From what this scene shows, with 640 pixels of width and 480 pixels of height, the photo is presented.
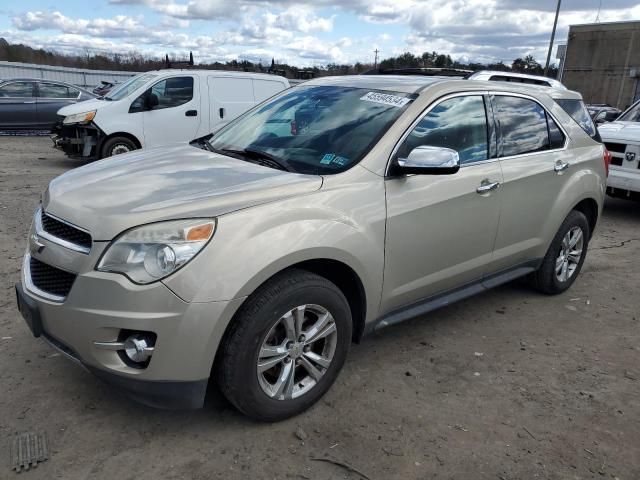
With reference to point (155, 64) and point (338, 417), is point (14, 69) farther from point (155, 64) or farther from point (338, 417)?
point (338, 417)

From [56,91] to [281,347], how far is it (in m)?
13.6

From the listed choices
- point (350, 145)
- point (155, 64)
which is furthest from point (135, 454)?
point (155, 64)

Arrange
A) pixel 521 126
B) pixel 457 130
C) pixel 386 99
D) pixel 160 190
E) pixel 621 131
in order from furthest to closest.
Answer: pixel 621 131 → pixel 521 126 → pixel 457 130 → pixel 386 99 → pixel 160 190

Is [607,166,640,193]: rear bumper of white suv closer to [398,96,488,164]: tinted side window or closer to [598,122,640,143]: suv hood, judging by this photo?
[598,122,640,143]: suv hood

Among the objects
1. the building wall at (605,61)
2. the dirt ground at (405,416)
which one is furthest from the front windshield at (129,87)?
the building wall at (605,61)

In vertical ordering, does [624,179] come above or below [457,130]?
below

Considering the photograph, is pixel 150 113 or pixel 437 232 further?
pixel 150 113

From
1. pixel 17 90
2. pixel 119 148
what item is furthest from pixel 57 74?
pixel 119 148

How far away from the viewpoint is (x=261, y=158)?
3.33m

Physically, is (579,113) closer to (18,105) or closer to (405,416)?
(405,416)

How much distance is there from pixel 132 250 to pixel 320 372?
3.98 ft

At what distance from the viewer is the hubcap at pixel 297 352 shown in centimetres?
273

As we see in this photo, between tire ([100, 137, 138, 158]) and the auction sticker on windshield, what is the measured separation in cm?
703

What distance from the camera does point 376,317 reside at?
10.6ft
